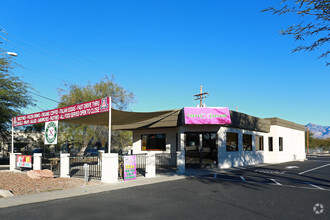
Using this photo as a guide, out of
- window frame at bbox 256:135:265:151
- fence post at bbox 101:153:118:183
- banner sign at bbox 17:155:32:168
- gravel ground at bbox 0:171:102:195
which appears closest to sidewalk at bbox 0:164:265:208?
fence post at bbox 101:153:118:183

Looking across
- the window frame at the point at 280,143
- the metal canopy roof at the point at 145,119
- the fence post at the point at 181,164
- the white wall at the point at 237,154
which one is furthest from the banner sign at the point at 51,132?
the window frame at the point at 280,143

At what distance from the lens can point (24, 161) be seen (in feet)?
53.2

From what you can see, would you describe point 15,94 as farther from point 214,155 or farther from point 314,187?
point 314,187

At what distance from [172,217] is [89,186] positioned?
18.3 ft

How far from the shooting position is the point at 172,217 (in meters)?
6.27

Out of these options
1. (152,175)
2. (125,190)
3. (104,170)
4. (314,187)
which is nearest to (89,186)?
(104,170)

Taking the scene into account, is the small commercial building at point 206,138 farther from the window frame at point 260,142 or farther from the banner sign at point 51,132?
the banner sign at point 51,132

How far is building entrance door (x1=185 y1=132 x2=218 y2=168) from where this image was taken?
701 inches

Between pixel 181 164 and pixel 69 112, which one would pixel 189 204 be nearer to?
pixel 181 164

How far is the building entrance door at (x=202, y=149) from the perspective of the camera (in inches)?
701

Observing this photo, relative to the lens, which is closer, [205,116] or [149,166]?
[149,166]

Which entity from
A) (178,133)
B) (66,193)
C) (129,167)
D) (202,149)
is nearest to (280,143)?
(202,149)

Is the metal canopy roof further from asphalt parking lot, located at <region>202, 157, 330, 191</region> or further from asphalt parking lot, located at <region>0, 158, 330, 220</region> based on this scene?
asphalt parking lot, located at <region>0, 158, 330, 220</region>

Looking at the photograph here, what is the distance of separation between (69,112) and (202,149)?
29.6 ft
